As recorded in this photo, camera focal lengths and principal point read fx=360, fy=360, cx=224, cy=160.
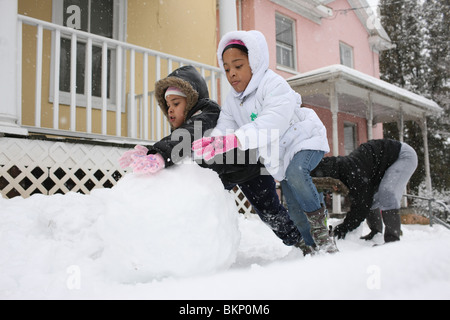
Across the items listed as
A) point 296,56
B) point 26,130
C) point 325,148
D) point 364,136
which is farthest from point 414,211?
point 26,130

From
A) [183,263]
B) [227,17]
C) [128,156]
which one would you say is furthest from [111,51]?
[183,263]

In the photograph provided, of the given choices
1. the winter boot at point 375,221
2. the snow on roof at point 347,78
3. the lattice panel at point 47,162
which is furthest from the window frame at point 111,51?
the snow on roof at point 347,78

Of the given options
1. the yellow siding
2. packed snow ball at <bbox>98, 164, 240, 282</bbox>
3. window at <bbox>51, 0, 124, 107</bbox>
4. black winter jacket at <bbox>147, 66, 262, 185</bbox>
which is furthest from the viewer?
window at <bbox>51, 0, 124, 107</bbox>

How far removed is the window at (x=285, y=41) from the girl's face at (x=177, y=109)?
9066 mm

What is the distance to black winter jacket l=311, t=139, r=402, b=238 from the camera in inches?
129

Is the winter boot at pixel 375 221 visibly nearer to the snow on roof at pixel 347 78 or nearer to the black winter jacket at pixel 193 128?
the black winter jacket at pixel 193 128

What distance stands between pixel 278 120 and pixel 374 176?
1.88 meters

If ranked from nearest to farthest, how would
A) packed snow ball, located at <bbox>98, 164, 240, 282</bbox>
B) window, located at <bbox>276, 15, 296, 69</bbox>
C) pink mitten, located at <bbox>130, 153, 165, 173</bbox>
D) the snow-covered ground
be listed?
the snow-covered ground < packed snow ball, located at <bbox>98, 164, 240, 282</bbox> < pink mitten, located at <bbox>130, 153, 165, 173</bbox> < window, located at <bbox>276, 15, 296, 69</bbox>

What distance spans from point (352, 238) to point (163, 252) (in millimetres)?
2539

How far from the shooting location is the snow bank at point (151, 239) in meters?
1.79

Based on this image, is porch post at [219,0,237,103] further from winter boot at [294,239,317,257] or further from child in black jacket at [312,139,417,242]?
winter boot at [294,239,317,257]

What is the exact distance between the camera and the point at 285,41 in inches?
444

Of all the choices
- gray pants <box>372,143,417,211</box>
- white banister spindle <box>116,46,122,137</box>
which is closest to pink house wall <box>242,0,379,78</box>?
white banister spindle <box>116,46,122,137</box>

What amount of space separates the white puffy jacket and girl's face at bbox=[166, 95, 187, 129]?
10.6 inches
